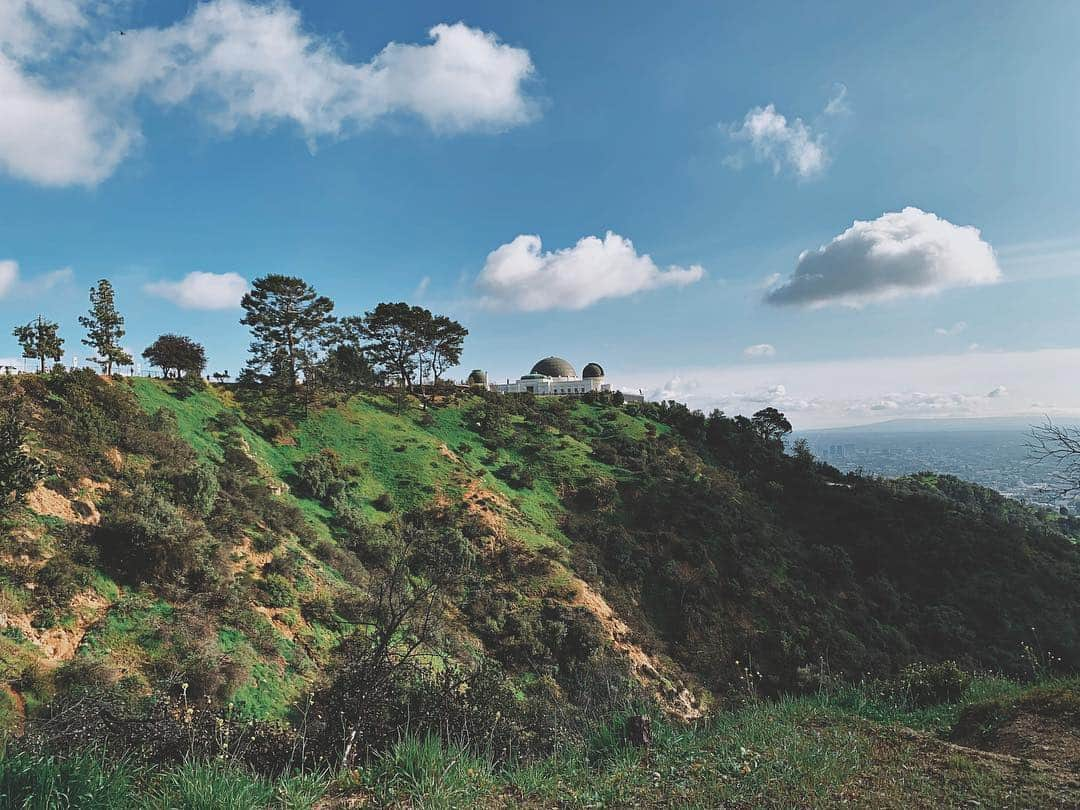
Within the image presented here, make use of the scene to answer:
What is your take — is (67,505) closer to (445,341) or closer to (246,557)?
(246,557)

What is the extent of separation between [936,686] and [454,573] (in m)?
21.5

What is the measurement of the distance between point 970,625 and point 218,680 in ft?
146

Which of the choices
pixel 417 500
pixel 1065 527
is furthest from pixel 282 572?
pixel 1065 527

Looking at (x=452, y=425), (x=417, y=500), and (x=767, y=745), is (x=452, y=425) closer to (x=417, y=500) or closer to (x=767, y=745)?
(x=417, y=500)

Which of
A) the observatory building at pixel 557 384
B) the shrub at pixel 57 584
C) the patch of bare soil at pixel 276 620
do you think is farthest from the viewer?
the observatory building at pixel 557 384

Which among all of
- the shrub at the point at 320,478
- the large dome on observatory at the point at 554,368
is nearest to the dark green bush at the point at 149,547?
the shrub at the point at 320,478

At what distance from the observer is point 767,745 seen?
23.0 feet

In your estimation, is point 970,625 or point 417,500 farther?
point 970,625

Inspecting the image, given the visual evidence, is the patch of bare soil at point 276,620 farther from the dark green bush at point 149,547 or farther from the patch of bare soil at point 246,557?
the dark green bush at point 149,547

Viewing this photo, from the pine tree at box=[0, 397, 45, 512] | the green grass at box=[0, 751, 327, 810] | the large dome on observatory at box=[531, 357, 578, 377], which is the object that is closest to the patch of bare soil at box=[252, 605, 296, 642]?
the pine tree at box=[0, 397, 45, 512]

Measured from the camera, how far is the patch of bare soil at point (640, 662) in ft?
83.4

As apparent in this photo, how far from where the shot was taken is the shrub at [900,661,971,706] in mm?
10305

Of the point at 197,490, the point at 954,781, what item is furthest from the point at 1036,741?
the point at 197,490

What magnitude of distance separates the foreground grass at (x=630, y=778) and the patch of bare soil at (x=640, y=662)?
64.3ft
